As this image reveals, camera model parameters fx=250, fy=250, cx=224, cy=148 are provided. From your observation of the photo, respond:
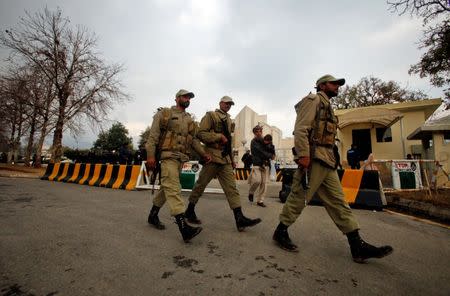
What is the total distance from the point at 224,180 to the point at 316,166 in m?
1.39

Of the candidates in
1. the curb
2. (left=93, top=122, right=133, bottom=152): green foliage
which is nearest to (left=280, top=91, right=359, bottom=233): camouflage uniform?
the curb

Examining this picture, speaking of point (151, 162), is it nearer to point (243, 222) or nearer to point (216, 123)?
point (216, 123)

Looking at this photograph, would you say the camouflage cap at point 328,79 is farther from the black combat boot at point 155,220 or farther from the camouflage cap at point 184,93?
the black combat boot at point 155,220

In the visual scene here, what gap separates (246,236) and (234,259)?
83 cm

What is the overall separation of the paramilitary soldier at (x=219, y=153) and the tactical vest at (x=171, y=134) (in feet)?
1.14

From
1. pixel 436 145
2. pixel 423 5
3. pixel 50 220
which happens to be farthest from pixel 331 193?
pixel 436 145

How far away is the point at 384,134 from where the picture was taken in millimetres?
16875

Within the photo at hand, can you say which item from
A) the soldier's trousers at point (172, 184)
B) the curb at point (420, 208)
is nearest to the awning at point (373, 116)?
the curb at point (420, 208)

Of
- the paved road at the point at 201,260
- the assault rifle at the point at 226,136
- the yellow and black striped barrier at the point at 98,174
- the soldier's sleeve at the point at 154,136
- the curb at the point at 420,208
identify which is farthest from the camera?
the yellow and black striped barrier at the point at 98,174

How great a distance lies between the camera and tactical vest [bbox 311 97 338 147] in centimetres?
289

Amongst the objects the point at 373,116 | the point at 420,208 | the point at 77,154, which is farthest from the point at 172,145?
the point at 77,154

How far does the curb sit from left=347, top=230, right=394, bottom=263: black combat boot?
12.1 ft

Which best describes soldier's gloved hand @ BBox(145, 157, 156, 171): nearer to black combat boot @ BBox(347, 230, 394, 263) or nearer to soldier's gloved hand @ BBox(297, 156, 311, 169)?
soldier's gloved hand @ BBox(297, 156, 311, 169)

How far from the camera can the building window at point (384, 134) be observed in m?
16.9
